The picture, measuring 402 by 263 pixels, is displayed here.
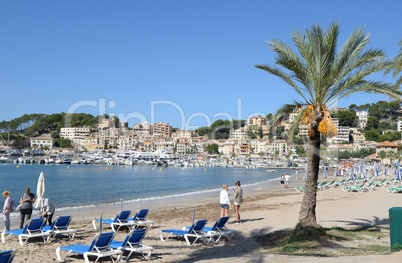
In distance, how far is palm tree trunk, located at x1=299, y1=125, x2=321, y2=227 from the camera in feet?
32.5

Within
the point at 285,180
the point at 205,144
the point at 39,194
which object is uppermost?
the point at 205,144

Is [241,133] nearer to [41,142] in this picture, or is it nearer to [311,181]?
[41,142]

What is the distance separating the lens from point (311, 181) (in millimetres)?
10031

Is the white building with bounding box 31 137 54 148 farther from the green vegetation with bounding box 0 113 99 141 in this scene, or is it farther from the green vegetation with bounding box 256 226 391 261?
the green vegetation with bounding box 256 226 391 261

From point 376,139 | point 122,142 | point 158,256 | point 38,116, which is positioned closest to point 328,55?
point 158,256

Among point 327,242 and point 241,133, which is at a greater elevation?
point 241,133

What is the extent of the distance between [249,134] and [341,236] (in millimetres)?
179699

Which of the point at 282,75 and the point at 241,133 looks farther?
the point at 241,133

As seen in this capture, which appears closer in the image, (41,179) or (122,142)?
(41,179)

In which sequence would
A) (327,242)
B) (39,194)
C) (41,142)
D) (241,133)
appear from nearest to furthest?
(327,242)
(39,194)
(41,142)
(241,133)

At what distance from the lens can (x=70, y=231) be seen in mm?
10188

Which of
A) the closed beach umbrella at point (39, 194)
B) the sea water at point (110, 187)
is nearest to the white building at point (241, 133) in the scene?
the sea water at point (110, 187)

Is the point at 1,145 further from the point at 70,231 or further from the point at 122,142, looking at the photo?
the point at 70,231

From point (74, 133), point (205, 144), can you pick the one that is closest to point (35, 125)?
point (74, 133)
